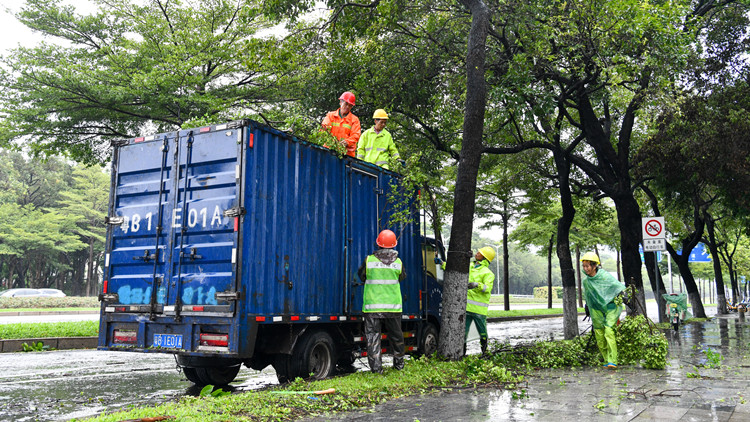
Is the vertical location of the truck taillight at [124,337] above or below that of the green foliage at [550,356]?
above

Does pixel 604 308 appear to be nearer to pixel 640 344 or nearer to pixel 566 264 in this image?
pixel 640 344

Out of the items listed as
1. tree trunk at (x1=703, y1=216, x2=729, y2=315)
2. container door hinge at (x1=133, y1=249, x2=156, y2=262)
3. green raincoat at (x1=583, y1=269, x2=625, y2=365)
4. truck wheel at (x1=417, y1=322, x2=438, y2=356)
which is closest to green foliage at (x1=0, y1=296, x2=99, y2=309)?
container door hinge at (x1=133, y1=249, x2=156, y2=262)

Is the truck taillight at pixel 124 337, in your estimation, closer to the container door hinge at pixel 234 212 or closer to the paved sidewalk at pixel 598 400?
the container door hinge at pixel 234 212

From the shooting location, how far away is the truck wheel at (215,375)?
781 cm

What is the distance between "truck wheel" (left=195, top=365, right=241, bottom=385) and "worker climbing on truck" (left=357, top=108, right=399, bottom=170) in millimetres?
3945

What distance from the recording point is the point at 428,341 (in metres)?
10.0

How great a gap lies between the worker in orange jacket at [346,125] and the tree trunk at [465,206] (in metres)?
1.80

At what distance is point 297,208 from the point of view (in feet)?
23.6

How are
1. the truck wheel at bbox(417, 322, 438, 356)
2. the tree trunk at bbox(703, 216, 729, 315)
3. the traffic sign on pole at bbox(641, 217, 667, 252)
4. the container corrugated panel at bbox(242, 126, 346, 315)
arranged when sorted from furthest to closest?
the tree trunk at bbox(703, 216, 729, 315), the traffic sign on pole at bbox(641, 217, 667, 252), the truck wheel at bbox(417, 322, 438, 356), the container corrugated panel at bbox(242, 126, 346, 315)

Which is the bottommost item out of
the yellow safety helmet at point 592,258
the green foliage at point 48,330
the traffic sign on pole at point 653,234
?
the green foliage at point 48,330

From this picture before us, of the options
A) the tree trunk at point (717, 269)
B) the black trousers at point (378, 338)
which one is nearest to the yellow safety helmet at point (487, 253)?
the black trousers at point (378, 338)

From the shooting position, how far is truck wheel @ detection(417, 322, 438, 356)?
32.2 ft

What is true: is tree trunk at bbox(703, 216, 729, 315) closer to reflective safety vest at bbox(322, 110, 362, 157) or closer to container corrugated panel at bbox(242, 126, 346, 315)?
reflective safety vest at bbox(322, 110, 362, 157)

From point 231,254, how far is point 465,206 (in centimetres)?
405
